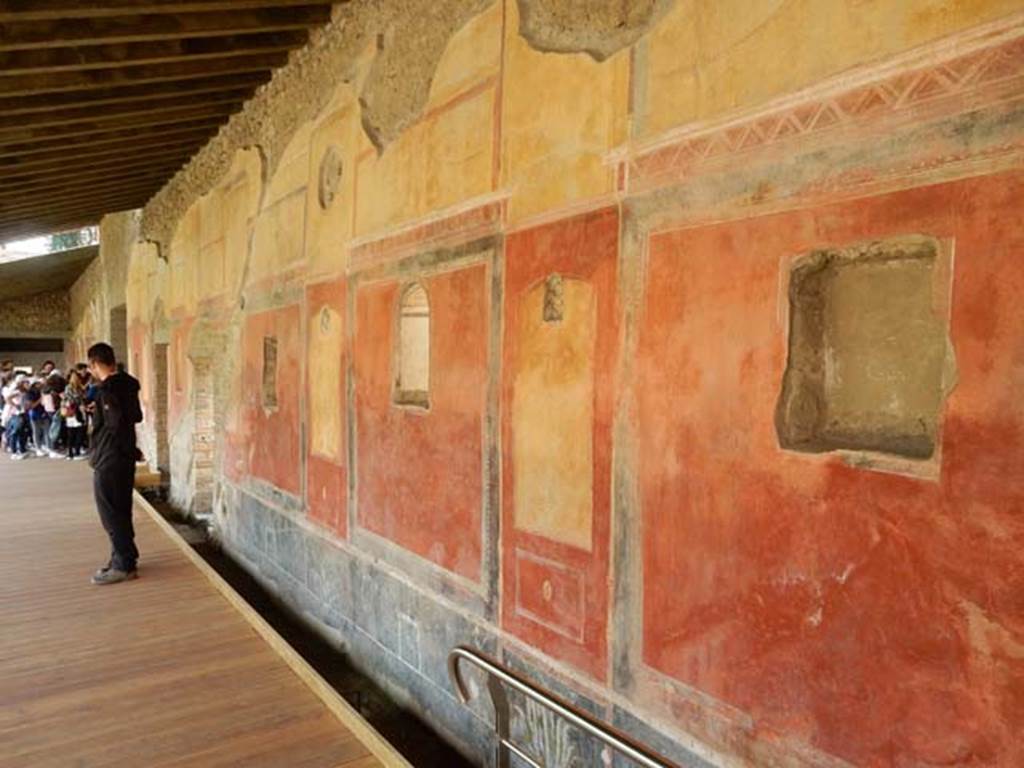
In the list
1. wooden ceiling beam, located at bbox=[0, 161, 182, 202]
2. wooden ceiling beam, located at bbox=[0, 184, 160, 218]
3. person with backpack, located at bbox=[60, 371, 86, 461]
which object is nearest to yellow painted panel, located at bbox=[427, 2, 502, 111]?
wooden ceiling beam, located at bbox=[0, 161, 182, 202]

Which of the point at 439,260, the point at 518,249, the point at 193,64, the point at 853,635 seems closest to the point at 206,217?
the point at 193,64

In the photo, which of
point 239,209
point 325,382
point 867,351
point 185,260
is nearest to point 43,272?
point 185,260

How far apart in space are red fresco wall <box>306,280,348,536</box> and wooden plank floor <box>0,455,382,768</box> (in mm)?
1027

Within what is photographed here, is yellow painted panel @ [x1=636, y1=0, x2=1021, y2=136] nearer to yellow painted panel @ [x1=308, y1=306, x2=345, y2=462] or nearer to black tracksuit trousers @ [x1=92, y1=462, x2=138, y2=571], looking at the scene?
yellow painted panel @ [x1=308, y1=306, x2=345, y2=462]

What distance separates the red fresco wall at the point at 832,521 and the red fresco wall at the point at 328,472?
326cm

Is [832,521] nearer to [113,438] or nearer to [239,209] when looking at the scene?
[113,438]

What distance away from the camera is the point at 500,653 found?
371 centimetres

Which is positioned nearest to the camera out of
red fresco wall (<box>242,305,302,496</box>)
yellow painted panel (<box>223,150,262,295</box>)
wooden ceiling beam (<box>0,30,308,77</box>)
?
wooden ceiling beam (<box>0,30,308,77</box>)

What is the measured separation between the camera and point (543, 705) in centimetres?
218

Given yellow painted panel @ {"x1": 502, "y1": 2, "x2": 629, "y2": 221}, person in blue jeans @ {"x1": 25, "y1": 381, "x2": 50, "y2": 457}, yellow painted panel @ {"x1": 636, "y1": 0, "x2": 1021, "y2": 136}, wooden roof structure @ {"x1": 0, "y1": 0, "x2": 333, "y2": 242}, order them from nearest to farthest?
yellow painted panel @ {"x1": 636, "y1": 0, "x2": 1021, "y2": 136}
yellow painted panel @ {"x1": 502, "y1": 2, "x2": 629, "y2": 221}
wooden roof structure @ {"x1": 0, "y1": 0, "x2": 333, "y2": 242}
person in blue jeans @ {"x1": 25, "y1": 381, "x2": 50, "y2": 457}

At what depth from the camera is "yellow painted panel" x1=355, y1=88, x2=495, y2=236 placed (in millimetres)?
3889

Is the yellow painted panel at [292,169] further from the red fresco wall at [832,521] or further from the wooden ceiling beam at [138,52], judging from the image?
the red fresco wall at [832,521]

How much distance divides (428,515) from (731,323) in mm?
2552

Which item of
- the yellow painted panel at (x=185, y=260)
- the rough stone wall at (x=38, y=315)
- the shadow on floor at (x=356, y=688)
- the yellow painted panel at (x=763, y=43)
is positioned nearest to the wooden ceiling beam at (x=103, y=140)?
the yellow painted panel at (x=185, y=260)
